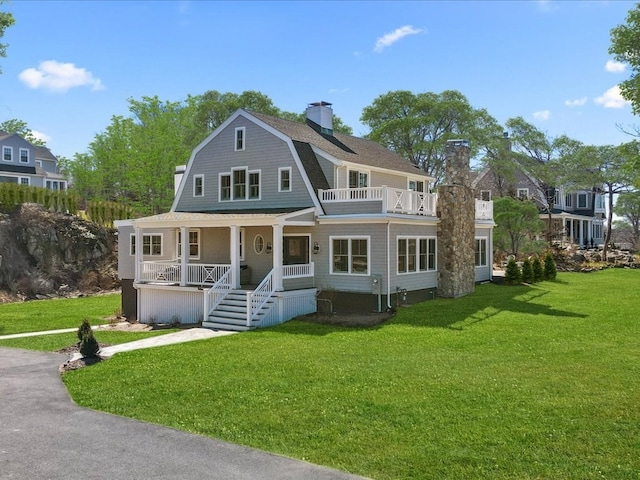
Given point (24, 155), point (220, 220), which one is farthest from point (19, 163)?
point (220, 220)

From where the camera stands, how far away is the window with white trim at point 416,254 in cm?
2130

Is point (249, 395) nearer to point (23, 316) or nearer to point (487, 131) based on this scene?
point (23, 316)

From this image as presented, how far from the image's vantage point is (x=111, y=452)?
765cm

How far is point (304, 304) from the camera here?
2078cm

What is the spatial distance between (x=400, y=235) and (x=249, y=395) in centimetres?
1202

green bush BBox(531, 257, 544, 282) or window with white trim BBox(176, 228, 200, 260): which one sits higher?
window with white trim BBox(176, 228, 200, 260)

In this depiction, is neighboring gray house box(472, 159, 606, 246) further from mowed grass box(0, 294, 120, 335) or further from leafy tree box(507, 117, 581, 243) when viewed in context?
mowed grass box(0, 294, 120, 335)

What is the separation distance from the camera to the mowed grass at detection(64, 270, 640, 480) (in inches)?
285

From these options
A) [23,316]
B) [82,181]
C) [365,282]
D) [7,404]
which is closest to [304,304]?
[365,282]

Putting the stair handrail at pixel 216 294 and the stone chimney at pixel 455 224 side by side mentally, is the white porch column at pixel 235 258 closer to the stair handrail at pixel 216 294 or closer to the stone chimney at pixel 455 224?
the stair handrail at pixel 216 294

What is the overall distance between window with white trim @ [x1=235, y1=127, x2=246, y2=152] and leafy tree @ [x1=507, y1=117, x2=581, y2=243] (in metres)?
31.8

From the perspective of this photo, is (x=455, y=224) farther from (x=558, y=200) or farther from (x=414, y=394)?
(x=558, y=200)

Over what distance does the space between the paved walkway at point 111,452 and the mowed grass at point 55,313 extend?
12342mm

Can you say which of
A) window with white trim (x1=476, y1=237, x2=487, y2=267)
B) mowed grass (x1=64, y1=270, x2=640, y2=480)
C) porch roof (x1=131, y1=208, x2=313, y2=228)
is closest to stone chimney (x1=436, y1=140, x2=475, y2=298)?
window with white trim (x1=476, y1=237, x2=487, y2=267)
